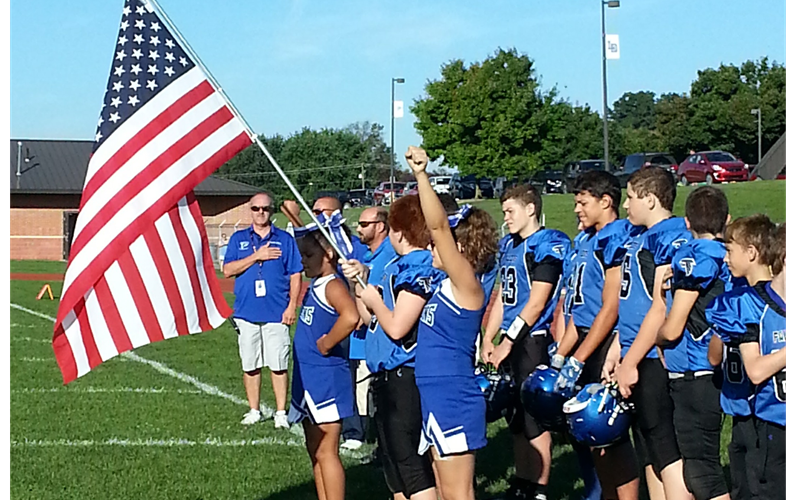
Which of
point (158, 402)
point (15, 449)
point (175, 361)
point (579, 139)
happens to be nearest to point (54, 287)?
point (175, 361)

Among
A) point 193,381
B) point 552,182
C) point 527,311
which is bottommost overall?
point 193,381

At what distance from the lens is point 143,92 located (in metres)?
4.89

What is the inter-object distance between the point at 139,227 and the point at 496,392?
2.42 m

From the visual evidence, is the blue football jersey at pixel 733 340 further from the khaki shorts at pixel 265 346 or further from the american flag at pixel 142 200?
the khaki shorts at pixel 265 346

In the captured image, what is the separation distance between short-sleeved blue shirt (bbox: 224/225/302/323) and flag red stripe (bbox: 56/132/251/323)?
13.1 ft

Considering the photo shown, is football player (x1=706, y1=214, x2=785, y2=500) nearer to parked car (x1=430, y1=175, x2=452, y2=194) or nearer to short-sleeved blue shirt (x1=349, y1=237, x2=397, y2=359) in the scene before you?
short-sleeved blue shirt (x1=349, y1=237, x2=397, y2=359)

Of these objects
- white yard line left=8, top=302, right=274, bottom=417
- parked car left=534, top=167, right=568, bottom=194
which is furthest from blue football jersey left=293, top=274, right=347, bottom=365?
parked car left=534, top=167, right=568, bottom=194

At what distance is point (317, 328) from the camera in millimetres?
5801

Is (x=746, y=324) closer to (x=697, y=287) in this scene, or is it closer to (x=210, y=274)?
(x=697, y=287)

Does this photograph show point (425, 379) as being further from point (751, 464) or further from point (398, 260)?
point (751, 464)

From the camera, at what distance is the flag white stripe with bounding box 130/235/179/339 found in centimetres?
486

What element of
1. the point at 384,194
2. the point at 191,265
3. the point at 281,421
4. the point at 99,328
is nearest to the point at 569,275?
the point at 191,265

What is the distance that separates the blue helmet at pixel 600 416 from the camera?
5.31 meters

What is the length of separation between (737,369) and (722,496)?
2.86ft
